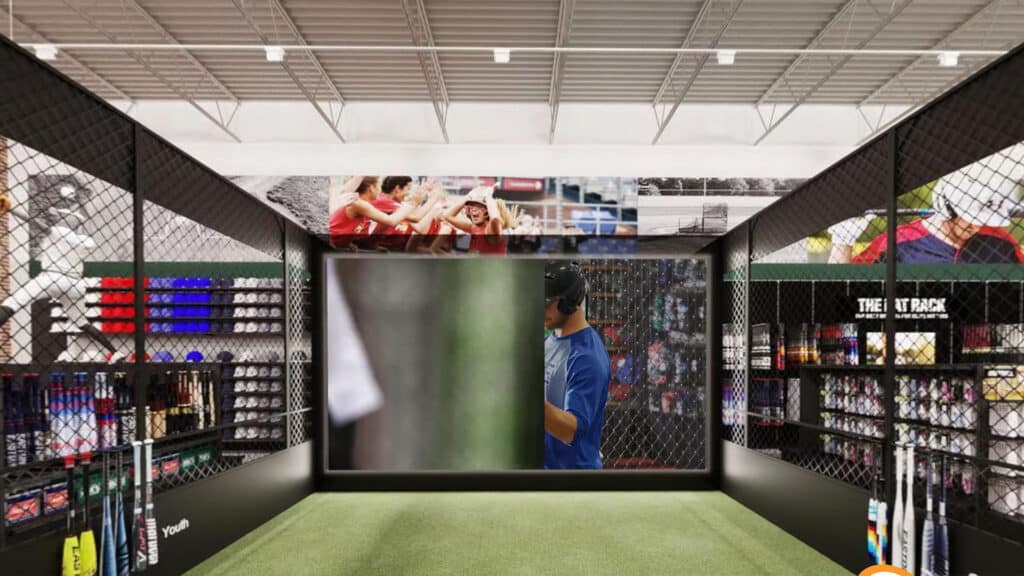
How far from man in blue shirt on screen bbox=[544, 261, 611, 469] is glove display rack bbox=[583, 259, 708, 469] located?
0.31 ft

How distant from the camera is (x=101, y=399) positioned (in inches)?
118

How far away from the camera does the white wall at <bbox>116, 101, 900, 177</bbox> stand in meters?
9.50

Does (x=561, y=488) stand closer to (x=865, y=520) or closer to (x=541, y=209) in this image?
(x=865, y=520)

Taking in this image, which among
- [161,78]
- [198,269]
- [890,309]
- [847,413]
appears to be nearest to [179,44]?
[161,78]

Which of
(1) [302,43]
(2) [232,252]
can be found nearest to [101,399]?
(2) [232,252]

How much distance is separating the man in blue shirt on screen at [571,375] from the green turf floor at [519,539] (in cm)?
42

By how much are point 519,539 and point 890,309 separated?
261 cm

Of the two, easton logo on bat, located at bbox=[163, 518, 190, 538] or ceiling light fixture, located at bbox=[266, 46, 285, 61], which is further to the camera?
ceiling light fixture, located at bbox=[266, 46, 285, 61]

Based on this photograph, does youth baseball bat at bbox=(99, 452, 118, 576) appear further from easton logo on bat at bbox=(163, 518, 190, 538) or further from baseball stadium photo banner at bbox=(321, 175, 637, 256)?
baseball stadium photo banner at bbox=(321, 175, 637, 256)

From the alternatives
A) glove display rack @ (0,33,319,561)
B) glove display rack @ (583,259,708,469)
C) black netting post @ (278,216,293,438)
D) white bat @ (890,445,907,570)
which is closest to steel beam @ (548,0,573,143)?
glove display rack @ (583,259,708,469)

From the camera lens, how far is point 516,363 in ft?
18.0

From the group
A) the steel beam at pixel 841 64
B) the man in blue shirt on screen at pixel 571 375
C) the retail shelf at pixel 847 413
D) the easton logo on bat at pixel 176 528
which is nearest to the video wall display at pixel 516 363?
the man in blue shirt on screen at pixel 571 375

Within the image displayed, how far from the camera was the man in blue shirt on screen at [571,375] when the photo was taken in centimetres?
542

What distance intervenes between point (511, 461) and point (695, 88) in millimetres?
6722
